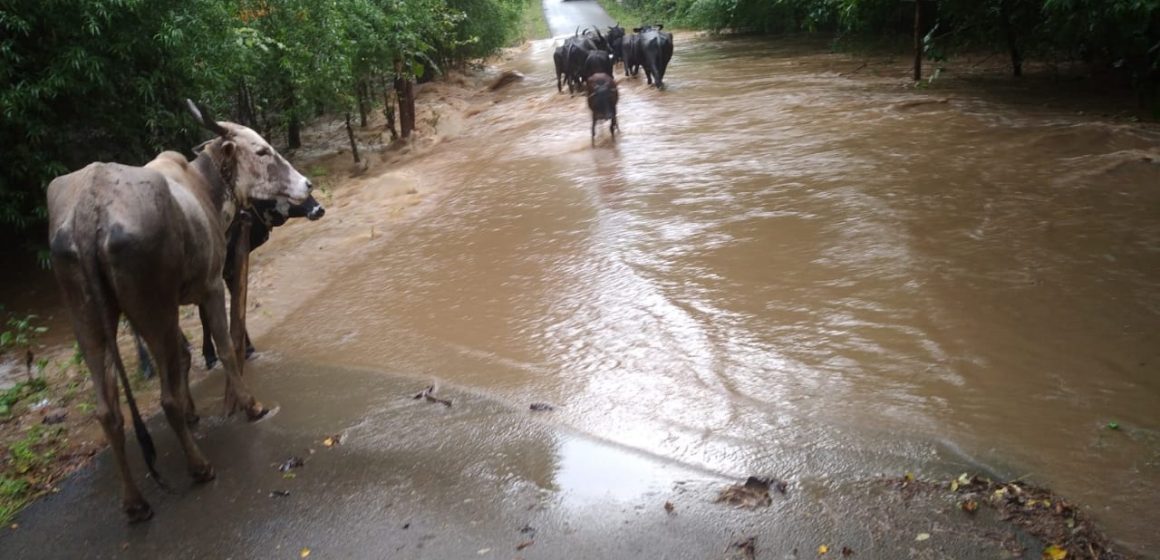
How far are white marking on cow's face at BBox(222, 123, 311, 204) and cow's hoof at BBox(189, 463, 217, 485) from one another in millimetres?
1767

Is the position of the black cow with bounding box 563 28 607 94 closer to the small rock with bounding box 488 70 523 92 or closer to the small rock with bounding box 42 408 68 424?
the small rock with bounding box 488 70 523 92

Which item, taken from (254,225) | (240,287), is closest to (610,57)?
(254,225)

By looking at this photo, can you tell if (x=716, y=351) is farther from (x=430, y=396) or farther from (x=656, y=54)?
(x=656, y=54)

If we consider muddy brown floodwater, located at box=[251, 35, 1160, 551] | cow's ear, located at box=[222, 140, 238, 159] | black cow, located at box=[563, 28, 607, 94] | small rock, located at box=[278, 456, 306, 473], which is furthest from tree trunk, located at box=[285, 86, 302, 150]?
small rock, located at box=[278, 456, 306, 473]

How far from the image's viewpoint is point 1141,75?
9711 mm

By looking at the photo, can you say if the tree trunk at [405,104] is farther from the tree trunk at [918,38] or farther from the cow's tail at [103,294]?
the cow's tail at [103,294]

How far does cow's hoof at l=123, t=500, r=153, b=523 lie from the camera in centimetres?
352

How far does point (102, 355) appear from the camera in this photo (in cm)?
347

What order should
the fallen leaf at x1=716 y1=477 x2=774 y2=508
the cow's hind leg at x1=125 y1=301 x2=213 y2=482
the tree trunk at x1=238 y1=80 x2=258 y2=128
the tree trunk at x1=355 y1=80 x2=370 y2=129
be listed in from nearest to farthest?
the fallen leaf at x1=716 y1=477 x2=774 y2=508
the cow's hind leg at x1=125 y1=301 x2=213 y2=482
the tree trunk at x1=238 y1=80 x2=258 y2=128
the tree trunk at x1=355 y1=80 x2=370 y2=129

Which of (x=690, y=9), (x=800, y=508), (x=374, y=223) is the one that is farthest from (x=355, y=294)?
(x=690, y=9)

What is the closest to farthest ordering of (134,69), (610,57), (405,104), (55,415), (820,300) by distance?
(55,415) < (820,300) < (134,69) < (405,104) < (610,57)

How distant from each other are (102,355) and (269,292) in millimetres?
3436

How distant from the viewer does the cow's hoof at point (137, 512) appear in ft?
11.5

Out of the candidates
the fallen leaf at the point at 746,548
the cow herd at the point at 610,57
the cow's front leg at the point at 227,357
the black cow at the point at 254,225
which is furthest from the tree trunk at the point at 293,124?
the fallen leaf at the point at 746,548
